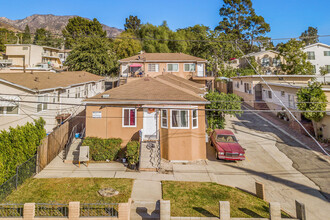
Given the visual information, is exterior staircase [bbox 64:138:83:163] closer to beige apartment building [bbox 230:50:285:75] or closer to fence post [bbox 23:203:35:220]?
fence post [bbox 23:203:35:220]

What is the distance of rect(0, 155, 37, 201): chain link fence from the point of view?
30.1 feet

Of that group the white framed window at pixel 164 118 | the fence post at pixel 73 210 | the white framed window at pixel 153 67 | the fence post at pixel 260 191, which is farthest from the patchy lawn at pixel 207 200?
the white framed window at pixel 153 67

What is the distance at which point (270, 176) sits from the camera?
41.2 feet

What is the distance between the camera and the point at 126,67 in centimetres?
3556

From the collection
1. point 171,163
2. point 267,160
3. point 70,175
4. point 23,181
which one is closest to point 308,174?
point 267,160

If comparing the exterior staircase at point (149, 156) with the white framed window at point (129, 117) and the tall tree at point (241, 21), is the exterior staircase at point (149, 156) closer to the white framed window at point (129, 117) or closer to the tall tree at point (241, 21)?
the white framed window at point (129, 117)

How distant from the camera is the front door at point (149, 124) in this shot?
49.1 ft

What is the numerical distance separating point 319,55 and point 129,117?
47.9 metres

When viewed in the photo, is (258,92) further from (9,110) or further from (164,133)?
(9,110)

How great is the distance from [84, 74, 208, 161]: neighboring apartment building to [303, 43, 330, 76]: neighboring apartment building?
42.1 meters

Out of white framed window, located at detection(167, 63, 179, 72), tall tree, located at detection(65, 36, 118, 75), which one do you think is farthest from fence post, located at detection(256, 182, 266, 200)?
tall tree, located at detection(65, 36, 118, 75)

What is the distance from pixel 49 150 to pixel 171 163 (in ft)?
29.4

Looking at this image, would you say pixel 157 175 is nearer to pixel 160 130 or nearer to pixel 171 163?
pixel 171 163

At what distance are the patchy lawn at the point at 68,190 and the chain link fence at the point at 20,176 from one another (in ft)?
0.80
